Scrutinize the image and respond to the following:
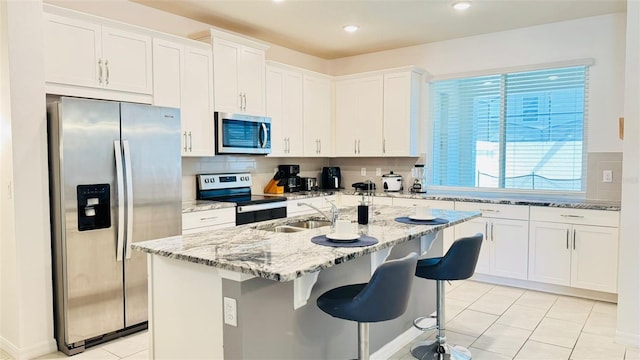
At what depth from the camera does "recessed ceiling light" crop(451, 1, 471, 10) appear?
3877 mm

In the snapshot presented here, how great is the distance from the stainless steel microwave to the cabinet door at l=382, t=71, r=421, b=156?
152cm

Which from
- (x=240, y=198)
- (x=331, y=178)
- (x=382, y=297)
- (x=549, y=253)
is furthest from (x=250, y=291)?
(x=331, y=178)

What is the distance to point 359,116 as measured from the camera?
563cm

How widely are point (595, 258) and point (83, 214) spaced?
427 centimetres

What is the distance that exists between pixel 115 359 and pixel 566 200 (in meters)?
4.24

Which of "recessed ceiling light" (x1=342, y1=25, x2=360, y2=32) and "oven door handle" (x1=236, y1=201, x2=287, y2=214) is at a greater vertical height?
"recessed ceiling light" (x1=342, y1=25, x2=360, y2=32)

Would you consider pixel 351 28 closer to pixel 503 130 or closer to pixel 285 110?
pixel 285 110

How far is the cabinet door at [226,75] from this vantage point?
427cm

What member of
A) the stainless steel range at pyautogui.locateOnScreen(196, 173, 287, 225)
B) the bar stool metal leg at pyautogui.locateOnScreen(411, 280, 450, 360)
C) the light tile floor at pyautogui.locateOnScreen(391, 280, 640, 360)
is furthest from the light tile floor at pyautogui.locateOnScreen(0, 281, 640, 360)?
the stainless steel range at pyautogui.locateOnScreen(196, 173, 287, 225)

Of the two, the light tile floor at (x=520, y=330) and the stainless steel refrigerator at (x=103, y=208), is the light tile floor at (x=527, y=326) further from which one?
the stainless steel refrigerator at (x=103, y=208)

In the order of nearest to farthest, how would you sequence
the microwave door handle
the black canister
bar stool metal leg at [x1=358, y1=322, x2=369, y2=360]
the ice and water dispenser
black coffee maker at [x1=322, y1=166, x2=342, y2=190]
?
bar stool metal leg at [x1=358, y1=322, x2=369, y2=360] < the black canister < the ice and water dispenser < the microwave door handle < black coffee maker at [x1=322, y1=166, x2=342, y2=190]

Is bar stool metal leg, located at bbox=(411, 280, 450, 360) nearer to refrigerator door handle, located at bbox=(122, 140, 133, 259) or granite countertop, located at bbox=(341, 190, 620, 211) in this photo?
granite countertop, located at bbox=(341, 190, 620, 211)

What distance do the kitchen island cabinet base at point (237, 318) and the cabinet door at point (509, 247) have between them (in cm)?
245

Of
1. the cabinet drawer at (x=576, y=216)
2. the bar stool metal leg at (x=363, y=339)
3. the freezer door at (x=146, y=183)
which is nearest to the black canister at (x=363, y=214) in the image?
the bar stool metal leg at (x=363, y=339)
